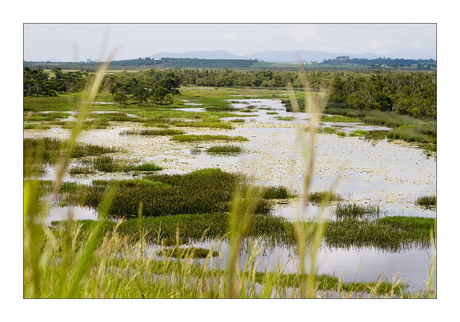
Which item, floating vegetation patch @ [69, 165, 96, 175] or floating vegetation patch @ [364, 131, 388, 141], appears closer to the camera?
floating vegetation patch @ [69, 165, 96, 175]

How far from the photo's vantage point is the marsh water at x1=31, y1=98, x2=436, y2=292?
278 inches

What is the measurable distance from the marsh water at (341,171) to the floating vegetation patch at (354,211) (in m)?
0.21

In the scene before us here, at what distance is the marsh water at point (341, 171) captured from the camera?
707cm

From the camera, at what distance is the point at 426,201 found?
9164 millimetres

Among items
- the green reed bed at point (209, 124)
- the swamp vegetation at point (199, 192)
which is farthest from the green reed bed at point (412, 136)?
the green reed bed at point (209, 124)

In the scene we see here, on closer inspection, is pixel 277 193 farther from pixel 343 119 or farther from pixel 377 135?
pixel 377 135

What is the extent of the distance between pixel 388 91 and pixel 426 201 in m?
3.84

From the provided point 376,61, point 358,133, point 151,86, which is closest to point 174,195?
point 151,86

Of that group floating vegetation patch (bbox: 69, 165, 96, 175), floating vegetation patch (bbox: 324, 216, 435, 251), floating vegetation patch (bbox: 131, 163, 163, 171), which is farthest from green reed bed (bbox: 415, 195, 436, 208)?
floating vegetation patch (bbox: 69, 165, 96, 175)

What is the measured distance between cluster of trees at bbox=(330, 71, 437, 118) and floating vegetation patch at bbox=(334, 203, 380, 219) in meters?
2.26

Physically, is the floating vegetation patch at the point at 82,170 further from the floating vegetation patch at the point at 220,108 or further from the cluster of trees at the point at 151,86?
the floating vegetation patch at the point at 220,108

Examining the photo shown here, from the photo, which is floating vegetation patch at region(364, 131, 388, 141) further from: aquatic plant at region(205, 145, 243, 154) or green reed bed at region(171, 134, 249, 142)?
aquatic plant at region(205, 145, 243, 154)
